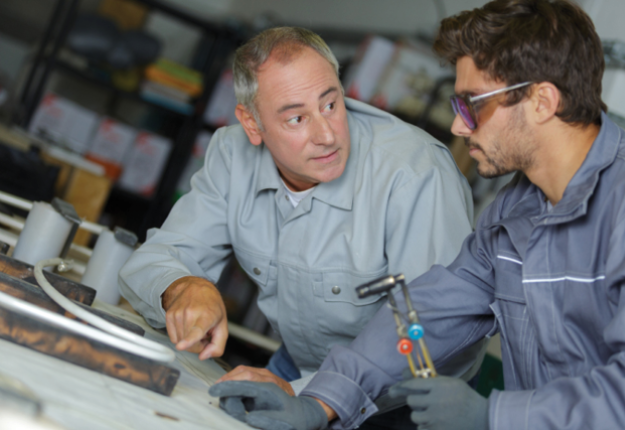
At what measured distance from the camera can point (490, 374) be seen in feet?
5.92

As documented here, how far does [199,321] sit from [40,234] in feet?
1.54

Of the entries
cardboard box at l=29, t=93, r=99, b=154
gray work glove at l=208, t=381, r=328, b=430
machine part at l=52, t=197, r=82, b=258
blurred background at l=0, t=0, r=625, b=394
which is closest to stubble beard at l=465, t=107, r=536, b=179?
gray work glove at l=208, t=381, r=328, b=430

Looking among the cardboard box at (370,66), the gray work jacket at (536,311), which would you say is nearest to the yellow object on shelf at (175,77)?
the cardboard box at (370,66)

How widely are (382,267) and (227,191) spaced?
1.48 ft

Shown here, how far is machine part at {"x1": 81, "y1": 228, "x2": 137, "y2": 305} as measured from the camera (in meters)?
1.40

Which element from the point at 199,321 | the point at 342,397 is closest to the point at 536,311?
the point at 342,397

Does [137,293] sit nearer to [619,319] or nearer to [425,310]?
[425,310]

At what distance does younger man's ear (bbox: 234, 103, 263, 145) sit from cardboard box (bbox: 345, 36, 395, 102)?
5.15ft

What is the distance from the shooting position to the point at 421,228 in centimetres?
127

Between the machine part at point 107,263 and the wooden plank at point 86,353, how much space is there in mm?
633

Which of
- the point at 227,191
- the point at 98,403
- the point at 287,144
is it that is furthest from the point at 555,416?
the point at 227,191

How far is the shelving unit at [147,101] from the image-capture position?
3395mm

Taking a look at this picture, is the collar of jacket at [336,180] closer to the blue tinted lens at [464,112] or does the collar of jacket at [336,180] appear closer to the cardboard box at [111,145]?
the blue tinted lens at [464,112]

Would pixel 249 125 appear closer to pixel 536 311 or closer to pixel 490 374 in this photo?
pixel 536 311
